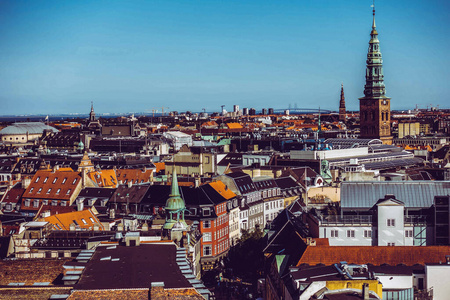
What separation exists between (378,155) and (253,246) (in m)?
67.6

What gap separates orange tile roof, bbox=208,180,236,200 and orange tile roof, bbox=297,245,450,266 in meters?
36.6

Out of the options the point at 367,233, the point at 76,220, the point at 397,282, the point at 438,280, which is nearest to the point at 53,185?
the point at 76,220

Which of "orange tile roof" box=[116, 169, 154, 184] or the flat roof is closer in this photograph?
the flat roof

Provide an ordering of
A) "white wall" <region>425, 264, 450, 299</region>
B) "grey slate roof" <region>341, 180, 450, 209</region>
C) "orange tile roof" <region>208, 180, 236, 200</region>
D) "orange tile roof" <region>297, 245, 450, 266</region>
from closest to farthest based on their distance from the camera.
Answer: "white wall" <region>425, 264, 450, 299</region> < "orange tile roof" <region>297, 245, 450, 266</region> < "grey slate roof" <region>341, 180, 450, 209</region> < "orange tile roof" <region>208, 180, 236, 200</region>

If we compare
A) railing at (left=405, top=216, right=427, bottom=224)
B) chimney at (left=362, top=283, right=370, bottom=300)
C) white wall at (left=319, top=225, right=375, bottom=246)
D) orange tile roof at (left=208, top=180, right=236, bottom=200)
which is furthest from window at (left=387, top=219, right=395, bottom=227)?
orange tile roof at (left=208, top=180, right=236, bottom=200)

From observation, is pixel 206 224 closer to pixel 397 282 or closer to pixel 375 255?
pixel 375 255

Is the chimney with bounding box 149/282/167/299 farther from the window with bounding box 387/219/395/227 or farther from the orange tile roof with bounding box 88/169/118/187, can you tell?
the orange tile roof with bounding box 88/169/118/187

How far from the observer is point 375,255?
48906 mm

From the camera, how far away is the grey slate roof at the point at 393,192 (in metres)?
58.2

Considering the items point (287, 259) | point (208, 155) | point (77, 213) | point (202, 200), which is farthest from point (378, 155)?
point (287, 259)

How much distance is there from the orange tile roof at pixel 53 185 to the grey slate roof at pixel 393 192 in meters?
40.5

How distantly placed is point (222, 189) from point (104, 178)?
20.0 metres

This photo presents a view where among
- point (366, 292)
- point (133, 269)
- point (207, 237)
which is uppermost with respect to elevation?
point (133, 269)

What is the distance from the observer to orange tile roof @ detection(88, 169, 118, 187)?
9710 cm
